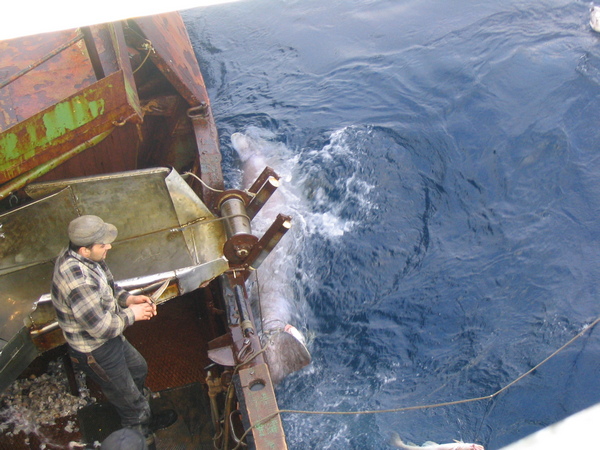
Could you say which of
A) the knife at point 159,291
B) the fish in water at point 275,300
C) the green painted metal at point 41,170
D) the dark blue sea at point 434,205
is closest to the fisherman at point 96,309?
the knife at point 159,291

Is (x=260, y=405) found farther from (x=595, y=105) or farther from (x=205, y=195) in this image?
(x=595, y=105)

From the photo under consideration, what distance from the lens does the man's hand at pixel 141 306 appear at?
345 centimetres

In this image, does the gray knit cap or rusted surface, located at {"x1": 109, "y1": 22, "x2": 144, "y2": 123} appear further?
rusted surface, located at {"x1": 109, "y1": 22, "x2": 144, "y2": 123}

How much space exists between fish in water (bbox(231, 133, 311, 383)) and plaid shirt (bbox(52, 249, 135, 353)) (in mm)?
1290

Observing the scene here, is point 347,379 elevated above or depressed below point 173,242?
below

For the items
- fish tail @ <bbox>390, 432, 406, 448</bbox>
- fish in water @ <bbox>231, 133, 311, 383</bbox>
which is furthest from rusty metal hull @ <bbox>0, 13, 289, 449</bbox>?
fish tail @ <bbox>390, 432, 406, 448</bbox>

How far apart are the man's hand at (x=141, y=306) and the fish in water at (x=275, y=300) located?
1.02 meters

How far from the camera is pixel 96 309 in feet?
10.5

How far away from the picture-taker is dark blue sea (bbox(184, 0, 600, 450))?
206 inches

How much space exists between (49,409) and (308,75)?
815 cm

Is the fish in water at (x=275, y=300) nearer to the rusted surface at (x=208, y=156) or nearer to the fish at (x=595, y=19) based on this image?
the rusted surface at (x=208, y=156)

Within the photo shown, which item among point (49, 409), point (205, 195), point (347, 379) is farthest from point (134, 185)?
point (347, 379)

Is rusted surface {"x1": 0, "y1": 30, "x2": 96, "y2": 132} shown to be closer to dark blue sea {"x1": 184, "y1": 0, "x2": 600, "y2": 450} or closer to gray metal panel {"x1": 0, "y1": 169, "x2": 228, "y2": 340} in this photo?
gray metal panel {"x1": 0, "y1": 169, "x2": 228, "y2": 340}

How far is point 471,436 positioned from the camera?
4.85m
